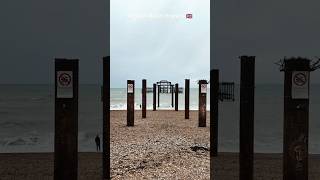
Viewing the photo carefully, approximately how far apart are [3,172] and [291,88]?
6765mm

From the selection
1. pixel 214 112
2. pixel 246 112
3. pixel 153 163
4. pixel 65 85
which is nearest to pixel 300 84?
pixel 246 112

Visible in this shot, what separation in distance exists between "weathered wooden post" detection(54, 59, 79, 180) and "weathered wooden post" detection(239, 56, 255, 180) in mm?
2164

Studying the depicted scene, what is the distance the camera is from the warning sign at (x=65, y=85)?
5223 millimetres

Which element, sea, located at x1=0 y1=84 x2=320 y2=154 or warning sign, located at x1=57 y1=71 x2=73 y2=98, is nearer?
warning sign, located at x1=57 y1=71 x2=73 y2=98

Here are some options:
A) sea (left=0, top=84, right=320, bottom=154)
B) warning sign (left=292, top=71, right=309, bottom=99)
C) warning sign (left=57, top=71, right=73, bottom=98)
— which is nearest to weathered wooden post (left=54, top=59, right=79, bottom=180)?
warning sign (left=57, top=71, right=73, bottom=98)

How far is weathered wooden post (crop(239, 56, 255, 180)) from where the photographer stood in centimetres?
621

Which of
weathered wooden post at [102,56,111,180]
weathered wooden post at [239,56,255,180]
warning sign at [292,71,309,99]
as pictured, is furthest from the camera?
weathered wooden post at [102,56,111,180]

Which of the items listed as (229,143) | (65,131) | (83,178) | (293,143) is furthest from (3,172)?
(229,143)

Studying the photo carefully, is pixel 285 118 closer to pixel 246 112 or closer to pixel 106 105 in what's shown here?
pixel 246 112

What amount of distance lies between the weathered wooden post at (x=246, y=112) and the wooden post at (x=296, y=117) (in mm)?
1056

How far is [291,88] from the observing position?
5.10m

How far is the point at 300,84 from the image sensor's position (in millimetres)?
5078

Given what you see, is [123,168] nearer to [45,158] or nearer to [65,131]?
[45,158]

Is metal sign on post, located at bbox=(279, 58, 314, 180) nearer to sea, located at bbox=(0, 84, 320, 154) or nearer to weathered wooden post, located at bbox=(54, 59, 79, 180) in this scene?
weathered wooden post, located at bbox=(54, 59, 79, 180)
